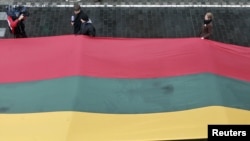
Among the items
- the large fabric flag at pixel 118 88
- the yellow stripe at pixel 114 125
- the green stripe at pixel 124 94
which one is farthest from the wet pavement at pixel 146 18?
the yellow stripe at pixel 114 125

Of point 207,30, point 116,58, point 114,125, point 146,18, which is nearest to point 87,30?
point 116,58

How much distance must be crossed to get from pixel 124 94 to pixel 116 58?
830 millimetres

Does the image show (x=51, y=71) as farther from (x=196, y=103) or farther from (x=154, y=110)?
(x=196, y=103)

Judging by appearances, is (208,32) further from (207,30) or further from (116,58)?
(116,58)

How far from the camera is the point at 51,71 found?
24.2 ft

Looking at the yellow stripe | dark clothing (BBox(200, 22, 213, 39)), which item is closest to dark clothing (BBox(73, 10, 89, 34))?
dark clothing (BBox(200, 22, 213, 39))

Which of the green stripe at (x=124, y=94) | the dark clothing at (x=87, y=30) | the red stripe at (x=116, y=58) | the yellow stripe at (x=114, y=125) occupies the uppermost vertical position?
the dark clothing at (x=87, y=30)

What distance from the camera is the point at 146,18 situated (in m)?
11.1

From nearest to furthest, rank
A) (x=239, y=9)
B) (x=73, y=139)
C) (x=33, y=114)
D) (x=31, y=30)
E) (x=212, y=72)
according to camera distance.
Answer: (x=73, y=139) < (x=33, y=114) < (x=212, y=72) < (x=31, y=30) < (x=239, y=9)

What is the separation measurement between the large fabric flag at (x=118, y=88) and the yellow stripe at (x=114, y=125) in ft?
0.04

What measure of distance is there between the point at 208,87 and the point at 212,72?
0.32 metres

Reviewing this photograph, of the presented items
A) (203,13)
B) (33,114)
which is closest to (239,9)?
(203,13)

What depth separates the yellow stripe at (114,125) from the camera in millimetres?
6223

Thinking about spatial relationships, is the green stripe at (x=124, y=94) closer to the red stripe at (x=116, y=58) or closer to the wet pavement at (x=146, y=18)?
the red stripe at (x=116, y=58)
